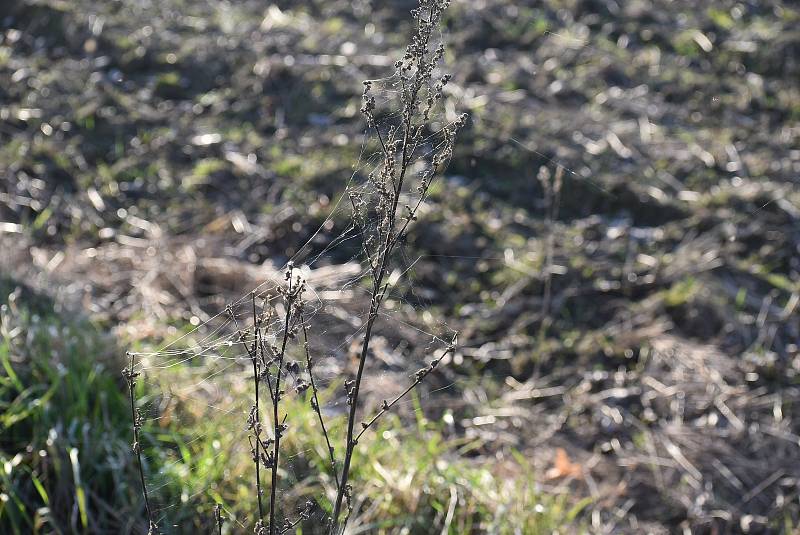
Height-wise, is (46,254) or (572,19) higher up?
(572,19)

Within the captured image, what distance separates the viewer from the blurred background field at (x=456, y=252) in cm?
304

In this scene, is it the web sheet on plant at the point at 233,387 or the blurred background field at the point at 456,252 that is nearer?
the web sheet on plant at the point at 233,387

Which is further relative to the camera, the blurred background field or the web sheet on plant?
the blurred background field

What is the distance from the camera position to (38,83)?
5.84 m

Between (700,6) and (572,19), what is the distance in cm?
96

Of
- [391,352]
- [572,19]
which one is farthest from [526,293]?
[572,19]

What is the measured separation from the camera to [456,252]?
4.53 m

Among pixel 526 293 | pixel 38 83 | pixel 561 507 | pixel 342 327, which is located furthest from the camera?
pixel 38 83

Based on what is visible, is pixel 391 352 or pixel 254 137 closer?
pixel 391 352

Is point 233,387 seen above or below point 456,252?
above

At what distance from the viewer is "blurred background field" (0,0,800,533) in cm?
304

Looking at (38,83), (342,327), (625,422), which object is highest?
(38,83)

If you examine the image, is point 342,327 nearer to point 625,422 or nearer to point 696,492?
point 625,422

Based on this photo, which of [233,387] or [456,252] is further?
[456,252]
